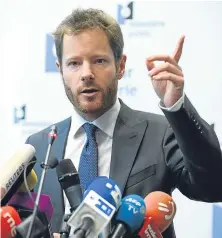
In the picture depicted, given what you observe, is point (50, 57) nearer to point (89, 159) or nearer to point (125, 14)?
point (125, 14)

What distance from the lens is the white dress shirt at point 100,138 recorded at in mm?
1367

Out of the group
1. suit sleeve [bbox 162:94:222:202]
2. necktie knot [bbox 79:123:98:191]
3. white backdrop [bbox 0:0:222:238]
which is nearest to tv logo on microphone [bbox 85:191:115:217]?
suit sleeve [bbox 162:94:222:202]

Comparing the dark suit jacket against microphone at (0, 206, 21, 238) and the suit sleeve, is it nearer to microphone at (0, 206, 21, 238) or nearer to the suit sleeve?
the suit sleeve

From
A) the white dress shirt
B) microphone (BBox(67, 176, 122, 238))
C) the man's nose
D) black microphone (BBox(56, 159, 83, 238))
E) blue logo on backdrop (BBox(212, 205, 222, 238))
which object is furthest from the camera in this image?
blue logo on backdrop (BBox(212, 205, 222, 238))

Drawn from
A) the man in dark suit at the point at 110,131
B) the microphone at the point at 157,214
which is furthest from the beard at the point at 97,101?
the microphone at the point at 157,214

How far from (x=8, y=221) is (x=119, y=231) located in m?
0.20

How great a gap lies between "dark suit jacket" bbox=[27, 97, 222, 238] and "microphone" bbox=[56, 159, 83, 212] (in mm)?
280

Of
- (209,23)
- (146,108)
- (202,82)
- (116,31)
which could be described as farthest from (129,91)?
(116,31)

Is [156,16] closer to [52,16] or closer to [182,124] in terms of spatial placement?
[52,16]

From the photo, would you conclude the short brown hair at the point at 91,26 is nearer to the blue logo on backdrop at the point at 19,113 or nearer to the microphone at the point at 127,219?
the microphone at the point at 127,219

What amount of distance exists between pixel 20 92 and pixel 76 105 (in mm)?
1105

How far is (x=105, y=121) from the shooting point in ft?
4.62

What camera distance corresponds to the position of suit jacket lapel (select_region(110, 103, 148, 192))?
4.31 feet

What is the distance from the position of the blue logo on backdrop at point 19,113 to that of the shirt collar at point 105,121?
96 centimetres
